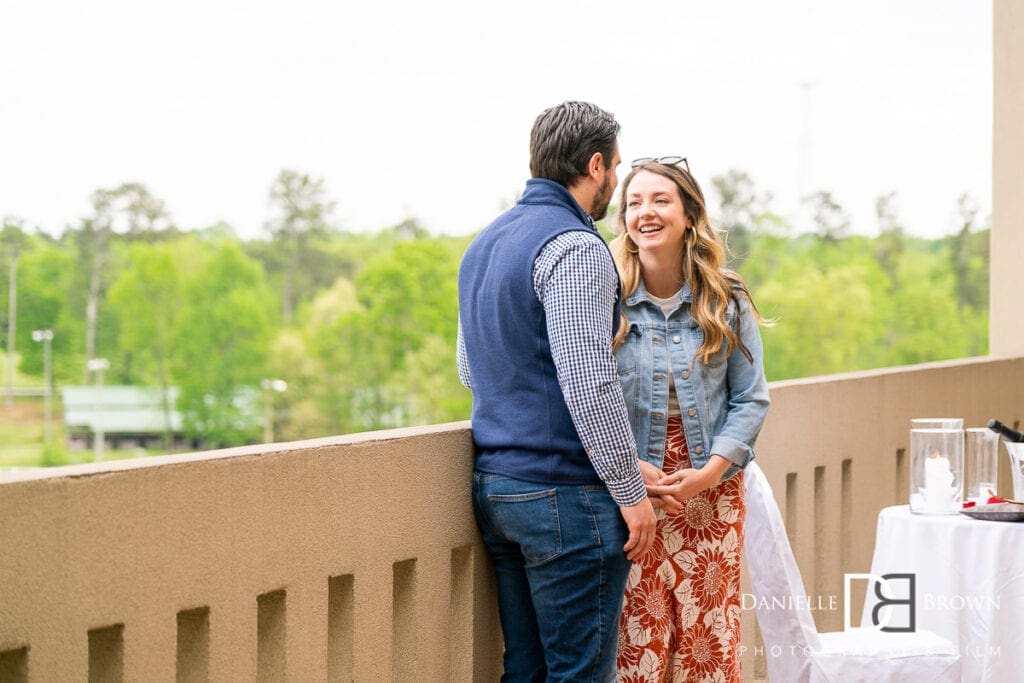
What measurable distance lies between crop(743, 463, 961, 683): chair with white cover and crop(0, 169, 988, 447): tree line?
61.5 meters

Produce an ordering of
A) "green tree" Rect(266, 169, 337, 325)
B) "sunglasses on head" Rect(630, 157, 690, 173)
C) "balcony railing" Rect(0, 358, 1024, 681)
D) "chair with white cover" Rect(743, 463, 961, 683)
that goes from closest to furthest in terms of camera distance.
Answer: "balcony railing" Rect(0, 358, 1024, 681) < "sunglasses on head" Rect(630, 157, 690, 173) < "chair with white cover" Rect(743, 463, 961, 683) < "green tree" Rect(266, 169, 337, 325)

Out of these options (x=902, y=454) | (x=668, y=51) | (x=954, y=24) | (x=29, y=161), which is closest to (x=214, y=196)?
(x=29, y=161)

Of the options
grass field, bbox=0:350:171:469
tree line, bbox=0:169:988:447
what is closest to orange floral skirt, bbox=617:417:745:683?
tree line, bbox=0:169:988:447

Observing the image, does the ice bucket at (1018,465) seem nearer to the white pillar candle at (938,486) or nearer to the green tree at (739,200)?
the white pillar candle at (938,486)

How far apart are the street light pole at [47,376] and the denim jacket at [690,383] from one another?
2629 inches

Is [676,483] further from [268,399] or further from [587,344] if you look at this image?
[268,399]

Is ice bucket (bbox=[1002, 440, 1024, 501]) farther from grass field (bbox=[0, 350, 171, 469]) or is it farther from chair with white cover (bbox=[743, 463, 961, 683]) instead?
grass field (bbox=[0, 350, 171, 469])

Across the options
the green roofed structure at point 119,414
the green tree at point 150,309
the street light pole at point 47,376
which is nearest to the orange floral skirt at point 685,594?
the green roofed structure at point 119,414

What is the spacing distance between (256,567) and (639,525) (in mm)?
675

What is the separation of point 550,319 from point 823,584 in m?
1.94

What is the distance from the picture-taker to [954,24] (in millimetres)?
66000

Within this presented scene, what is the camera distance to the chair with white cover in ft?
9.36

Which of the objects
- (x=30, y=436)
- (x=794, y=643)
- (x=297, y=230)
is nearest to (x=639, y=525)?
(x=794, y=643)

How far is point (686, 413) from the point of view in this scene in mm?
2553
